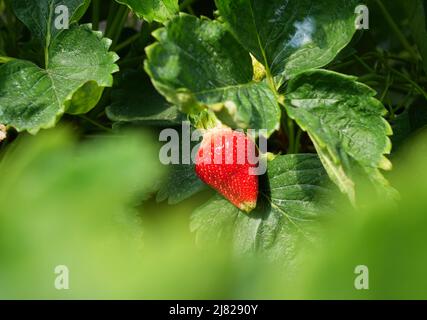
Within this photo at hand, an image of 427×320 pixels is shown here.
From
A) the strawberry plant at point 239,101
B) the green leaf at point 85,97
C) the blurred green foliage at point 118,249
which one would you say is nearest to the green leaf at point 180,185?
the strawberry plant at point 239,101

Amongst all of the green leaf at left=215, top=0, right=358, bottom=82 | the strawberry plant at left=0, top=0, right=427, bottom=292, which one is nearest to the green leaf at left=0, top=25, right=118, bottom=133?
the strawberry plant at left=0, top=0, right=427, bottom=292

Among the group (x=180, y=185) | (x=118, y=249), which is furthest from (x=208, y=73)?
(x=118, y=249)

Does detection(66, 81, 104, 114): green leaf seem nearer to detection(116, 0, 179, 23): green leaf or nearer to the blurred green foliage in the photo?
detection(116, 0, 179, 23): green leaf

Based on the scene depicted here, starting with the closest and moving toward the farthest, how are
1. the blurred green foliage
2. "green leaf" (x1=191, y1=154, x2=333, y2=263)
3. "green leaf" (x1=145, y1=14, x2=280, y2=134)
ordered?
the blurred green foliage → "green leaf" (x1=145, y1=14, x2=280, y2=134) → "green leaf" (x1=191, y1=154, x2=333, y2=263)

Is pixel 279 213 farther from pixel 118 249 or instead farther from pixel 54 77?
pixel 118 249

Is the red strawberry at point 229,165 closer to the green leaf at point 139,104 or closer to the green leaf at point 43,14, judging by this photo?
the green leaf at point 139,104

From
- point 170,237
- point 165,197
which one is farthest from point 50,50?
point 170,237

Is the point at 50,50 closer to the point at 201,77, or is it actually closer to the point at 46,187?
the point at 201,77
